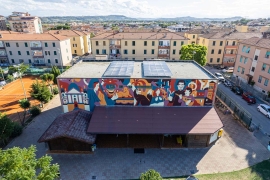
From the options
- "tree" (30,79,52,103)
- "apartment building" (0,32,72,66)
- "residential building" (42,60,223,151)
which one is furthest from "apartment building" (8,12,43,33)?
"residential building" (42,60,223,151)

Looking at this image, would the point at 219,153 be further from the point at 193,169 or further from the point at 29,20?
the point at 29,20

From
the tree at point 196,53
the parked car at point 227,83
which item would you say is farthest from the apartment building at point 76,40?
the parked car at point 227,83

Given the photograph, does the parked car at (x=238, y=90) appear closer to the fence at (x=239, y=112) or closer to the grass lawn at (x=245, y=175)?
the fence at (x=239, y=112)

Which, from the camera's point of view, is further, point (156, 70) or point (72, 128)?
point (156, 70)

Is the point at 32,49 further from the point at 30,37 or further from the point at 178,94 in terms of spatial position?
the point at 178,94

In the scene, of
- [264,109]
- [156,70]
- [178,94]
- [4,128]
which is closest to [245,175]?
[178,94]

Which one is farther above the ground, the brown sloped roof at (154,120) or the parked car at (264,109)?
the brown sloped roof at (154,120)
